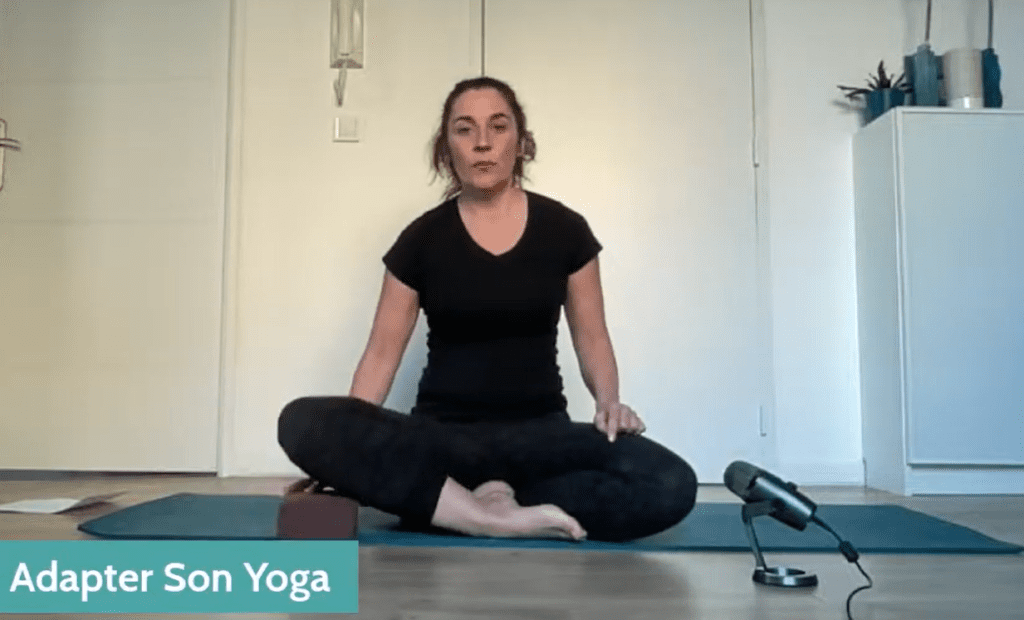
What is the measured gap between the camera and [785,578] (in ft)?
3.54

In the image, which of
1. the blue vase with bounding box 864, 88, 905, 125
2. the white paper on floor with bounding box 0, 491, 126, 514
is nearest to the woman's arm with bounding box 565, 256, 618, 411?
the white paper on floor with bounding box 0, 491, 126, 514

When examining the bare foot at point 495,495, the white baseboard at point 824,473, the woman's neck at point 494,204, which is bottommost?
the white baseboard at point 824,473

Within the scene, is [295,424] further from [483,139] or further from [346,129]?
[346,129]

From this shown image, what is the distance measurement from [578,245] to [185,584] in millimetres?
985

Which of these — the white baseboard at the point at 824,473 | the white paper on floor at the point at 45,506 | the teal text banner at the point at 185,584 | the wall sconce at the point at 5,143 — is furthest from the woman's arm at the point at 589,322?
the wall sconce at the point at 5,143

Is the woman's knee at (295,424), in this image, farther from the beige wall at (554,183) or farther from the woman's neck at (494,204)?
the beige wall at (554,183)

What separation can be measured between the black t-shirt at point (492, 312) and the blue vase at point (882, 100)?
4.97ft

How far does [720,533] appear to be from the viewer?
1.50 metres

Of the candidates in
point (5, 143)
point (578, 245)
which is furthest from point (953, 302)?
point (5, 143)

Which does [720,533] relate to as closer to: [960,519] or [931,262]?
[960,519]

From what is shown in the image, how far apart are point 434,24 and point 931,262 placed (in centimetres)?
169

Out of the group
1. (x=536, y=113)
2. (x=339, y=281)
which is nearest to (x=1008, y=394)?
(x=536, y=113)

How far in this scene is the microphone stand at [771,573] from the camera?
1.08 metres

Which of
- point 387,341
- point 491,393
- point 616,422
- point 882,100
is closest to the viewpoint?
point 616,422
